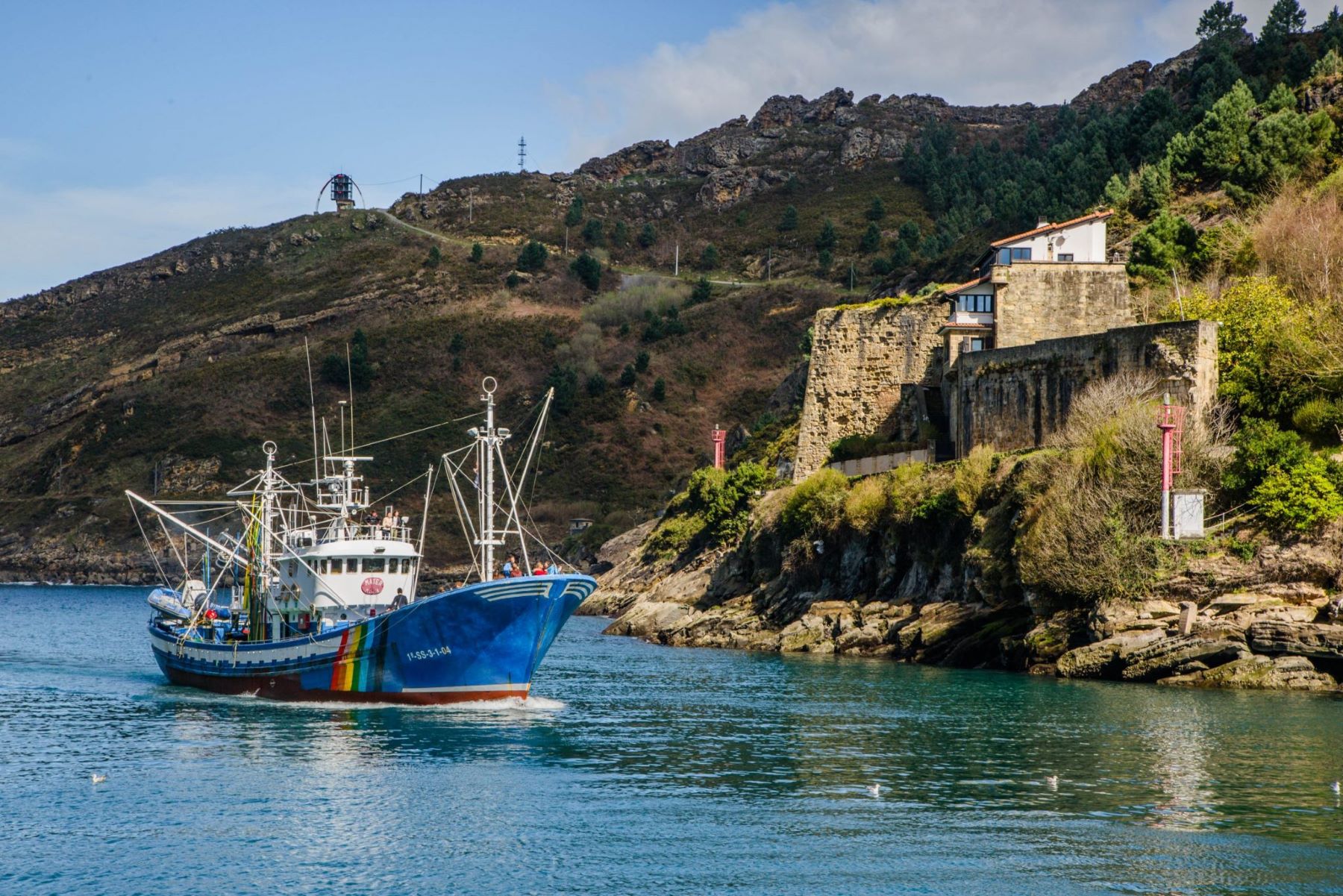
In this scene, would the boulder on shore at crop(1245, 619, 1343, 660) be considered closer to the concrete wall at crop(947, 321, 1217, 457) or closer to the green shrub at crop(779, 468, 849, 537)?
the concrete wall at crop(947, 321, 1217, 457)

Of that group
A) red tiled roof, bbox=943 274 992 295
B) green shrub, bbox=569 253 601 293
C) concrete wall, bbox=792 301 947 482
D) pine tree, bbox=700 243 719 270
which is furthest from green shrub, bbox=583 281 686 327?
red tiled roof, bbox=943 274 992 295

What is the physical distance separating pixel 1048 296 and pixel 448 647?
3837 cm

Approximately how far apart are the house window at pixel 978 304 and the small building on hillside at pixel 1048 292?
4cm

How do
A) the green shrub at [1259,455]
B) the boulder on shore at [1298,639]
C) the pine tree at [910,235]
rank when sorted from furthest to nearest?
the pine tree at [910,235], the green shrub at [1259,455], the boulder on shore at [1298,639]

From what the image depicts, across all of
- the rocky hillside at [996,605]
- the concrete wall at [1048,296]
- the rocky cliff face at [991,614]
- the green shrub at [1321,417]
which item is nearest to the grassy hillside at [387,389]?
the rocky cliff face at [991,614]

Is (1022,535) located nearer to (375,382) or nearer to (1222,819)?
(1222,819)

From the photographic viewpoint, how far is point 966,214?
159250 mm

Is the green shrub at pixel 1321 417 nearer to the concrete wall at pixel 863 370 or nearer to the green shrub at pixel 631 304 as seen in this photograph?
the concrete wall at pixel 863 370

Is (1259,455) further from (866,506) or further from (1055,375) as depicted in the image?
(866,506)

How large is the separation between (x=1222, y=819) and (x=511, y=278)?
544 ft

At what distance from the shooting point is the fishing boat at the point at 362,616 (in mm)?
42000

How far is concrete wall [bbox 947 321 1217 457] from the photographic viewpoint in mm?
53744

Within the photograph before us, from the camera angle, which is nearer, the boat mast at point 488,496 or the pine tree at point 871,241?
the boat mast at point 488,496

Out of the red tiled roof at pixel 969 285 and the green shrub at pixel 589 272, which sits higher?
the green shrub at pixel 589 272
